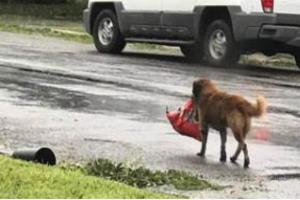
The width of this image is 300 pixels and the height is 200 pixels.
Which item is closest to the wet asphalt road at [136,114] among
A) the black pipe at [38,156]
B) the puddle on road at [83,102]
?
the puddle on road at [83,102]

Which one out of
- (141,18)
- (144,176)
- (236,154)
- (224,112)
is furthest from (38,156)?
(141,18)

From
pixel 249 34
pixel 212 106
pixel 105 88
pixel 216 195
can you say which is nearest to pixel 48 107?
pixel 105 88

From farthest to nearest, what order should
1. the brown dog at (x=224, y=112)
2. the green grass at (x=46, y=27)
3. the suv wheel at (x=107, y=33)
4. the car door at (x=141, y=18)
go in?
the green grass at (x=46, y=27), the suv wheel at (x=107, y=33), the car door at (x=141, y=18), the brown dog at (x=224, y=112)

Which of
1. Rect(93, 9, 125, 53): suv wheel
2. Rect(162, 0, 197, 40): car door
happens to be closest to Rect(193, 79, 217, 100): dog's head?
Rect(162, 0, 197, 40): car door

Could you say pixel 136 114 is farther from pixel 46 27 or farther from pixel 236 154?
pixel 46 27

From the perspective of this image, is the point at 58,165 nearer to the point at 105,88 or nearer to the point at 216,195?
the point at 216,195

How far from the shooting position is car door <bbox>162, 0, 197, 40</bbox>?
17.2 metres

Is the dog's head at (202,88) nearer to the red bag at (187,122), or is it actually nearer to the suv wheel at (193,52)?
the red bag at (187,122)

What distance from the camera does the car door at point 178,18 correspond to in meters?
17.2

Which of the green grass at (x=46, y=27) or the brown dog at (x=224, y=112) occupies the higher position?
the brown dog at (x=224, y=112)

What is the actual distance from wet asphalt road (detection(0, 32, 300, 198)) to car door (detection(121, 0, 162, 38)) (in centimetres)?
89

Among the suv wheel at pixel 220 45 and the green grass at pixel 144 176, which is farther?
the suv wheel at pixel 220 45

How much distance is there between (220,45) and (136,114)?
693 cm

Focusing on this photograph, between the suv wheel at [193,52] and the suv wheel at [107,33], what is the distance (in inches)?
52.3
